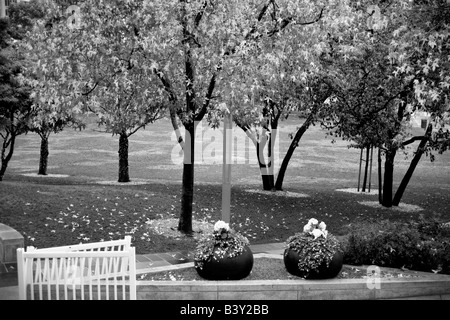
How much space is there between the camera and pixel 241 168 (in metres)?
31.8

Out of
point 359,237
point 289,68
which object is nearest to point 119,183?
point 289,68

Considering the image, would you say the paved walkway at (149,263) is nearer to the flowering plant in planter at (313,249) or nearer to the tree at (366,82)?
the flowering plant in planter at (313,249)

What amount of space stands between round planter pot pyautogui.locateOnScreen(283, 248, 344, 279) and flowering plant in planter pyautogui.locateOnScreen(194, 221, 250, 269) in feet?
2.55

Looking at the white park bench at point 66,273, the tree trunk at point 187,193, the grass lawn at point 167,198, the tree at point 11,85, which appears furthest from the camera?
the tree at point 11,85

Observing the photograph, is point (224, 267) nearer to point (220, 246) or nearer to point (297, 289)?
point (220, 246)

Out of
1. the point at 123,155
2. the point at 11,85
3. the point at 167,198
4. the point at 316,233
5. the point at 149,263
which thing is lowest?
the point at 149,263

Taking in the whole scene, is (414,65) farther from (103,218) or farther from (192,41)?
(103,218)

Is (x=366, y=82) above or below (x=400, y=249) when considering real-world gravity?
above

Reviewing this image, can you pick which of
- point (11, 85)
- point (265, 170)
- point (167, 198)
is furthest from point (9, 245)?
point (265, 170)

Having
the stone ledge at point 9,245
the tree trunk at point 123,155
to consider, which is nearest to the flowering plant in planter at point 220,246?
the stone ledge at point 9,245

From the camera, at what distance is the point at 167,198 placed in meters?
16.8

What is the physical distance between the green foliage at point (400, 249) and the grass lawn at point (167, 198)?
112 centimetres

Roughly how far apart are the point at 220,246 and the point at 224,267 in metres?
0.35

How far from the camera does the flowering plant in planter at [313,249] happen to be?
25.5ft
